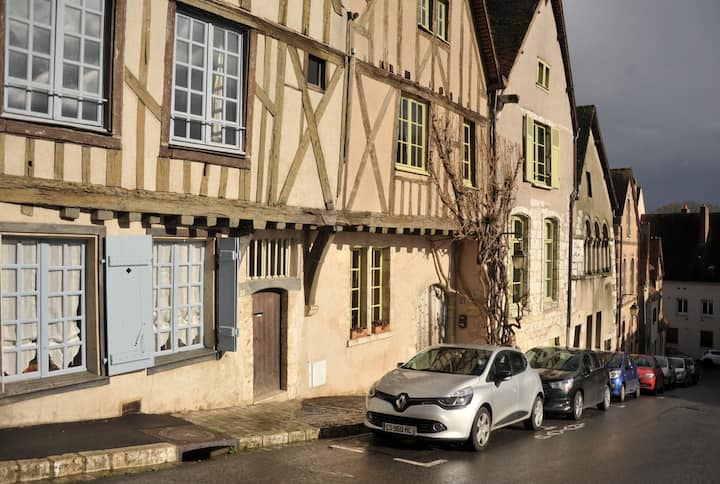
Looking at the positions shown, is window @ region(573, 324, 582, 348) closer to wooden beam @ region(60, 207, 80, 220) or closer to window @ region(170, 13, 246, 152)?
window @ region(170, 13, 246, 152)

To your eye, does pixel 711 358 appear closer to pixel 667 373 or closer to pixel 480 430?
pixel 667 373

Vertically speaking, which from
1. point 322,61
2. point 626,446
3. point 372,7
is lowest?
point 626,446

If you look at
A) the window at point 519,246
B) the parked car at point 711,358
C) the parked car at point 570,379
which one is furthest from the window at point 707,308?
the parked car at point 570,379

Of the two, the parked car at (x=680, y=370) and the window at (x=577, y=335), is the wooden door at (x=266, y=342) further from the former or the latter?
the parked car at (x=680, y=370)

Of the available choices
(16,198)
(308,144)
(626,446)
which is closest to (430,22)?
(308,144)

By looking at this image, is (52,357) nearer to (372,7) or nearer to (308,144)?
(308,144)

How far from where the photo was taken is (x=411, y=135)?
14.7 meters

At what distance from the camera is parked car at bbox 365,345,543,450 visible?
30.2 ft

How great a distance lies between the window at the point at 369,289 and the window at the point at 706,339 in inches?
1910

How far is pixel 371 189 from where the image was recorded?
13219 millimetres

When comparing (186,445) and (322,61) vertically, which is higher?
(322,61)

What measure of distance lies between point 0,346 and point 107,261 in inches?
59.1

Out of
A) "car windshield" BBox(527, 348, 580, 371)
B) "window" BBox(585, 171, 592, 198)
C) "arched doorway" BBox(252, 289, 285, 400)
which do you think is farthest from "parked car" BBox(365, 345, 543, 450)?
"window" BBox(585, 171, 592, 198)

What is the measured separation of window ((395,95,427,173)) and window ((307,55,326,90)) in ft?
9.39
